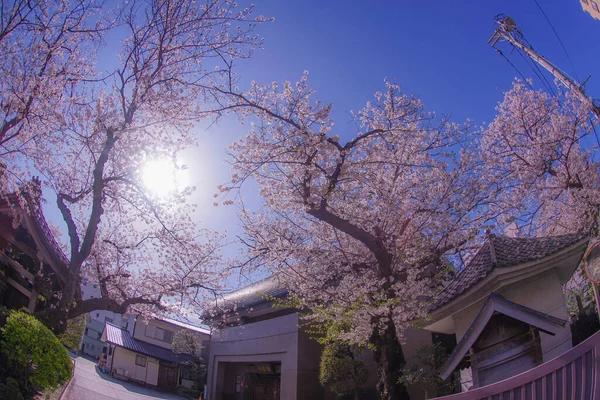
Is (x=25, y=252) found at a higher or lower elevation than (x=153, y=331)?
lower

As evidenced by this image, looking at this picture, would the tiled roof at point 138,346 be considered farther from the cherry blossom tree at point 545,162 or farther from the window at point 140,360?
the cherry blossom tree at point 545,162

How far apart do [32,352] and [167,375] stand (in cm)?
2774

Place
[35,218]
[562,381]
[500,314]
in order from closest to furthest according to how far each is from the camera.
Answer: [562,381] → [500,314] → [35,218]

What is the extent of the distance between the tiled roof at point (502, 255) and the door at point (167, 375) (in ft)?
94.2

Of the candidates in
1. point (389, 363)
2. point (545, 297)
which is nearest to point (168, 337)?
point (389, 363)

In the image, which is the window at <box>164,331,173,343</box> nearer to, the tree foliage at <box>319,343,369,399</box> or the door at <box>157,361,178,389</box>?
the door at <box>157,361,178,389</box>

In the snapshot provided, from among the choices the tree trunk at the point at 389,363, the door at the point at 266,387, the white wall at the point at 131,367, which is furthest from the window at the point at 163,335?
the tree trunk at the point at 389,363

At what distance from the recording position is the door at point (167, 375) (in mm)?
29736

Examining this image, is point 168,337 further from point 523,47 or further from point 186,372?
point 523,47

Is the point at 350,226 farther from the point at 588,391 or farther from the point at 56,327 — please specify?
the point at 56,327

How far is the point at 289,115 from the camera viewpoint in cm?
709

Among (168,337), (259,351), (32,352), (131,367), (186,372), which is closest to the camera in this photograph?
(32,352)

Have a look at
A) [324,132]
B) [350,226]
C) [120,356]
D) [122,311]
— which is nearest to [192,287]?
[122,311]

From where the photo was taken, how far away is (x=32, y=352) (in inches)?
242
